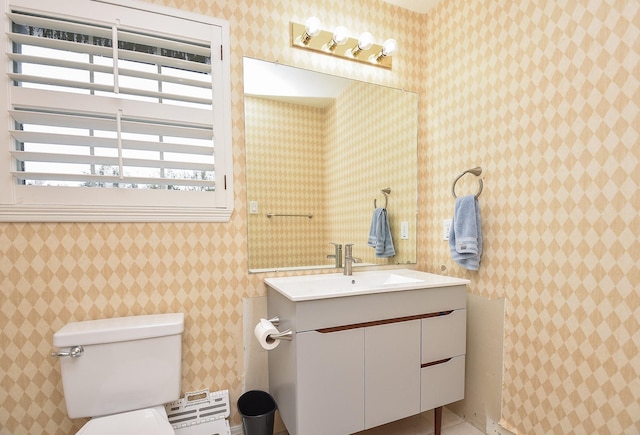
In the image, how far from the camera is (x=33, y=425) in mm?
1294

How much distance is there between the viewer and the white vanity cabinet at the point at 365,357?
4.17 ft

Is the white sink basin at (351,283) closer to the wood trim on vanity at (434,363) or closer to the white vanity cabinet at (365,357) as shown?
the white vanity cabinet at (365,357)

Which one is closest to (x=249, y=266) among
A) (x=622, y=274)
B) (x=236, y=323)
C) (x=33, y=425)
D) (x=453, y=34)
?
(x=236, y=323)

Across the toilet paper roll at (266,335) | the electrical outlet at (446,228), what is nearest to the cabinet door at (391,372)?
the toilet paper roll at (266,335)

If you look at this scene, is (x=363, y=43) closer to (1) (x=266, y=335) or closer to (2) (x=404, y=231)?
(2) (x=404, y=231)

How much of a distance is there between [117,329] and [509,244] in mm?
1824

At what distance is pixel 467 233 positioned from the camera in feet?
5.28

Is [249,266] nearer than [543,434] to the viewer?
No

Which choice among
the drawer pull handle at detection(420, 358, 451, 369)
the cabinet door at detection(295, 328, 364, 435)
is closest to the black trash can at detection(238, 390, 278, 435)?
the cabinet door at detection(295, 328, 364, 435)

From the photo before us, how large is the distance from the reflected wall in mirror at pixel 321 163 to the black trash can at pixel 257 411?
668mm

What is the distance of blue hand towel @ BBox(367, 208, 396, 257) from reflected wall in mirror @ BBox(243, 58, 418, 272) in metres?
0.03

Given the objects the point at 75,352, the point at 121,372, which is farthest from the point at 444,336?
the point at 75,352

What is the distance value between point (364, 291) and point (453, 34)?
5.36 ft

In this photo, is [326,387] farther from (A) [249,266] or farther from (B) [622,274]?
(B) [622,274]
